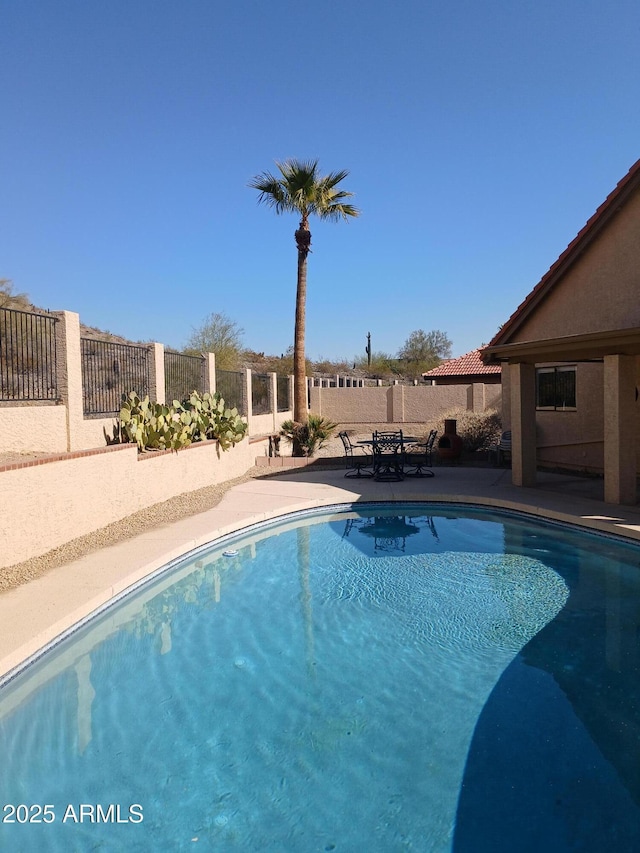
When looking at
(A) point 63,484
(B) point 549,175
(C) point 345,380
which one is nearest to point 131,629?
(A) point 63,484

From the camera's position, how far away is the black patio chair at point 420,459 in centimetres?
1617

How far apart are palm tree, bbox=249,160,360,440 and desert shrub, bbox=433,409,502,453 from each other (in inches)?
226

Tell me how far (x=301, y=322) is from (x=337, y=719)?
1855 centimetres

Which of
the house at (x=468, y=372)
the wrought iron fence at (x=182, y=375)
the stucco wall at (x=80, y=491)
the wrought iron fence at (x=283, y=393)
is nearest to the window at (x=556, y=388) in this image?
the house at (x=468, y=372)

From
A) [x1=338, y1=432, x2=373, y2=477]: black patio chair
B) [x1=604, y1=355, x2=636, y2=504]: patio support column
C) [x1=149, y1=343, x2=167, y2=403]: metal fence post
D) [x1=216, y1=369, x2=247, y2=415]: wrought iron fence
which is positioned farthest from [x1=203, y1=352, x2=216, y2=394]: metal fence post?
[x1=604, y1=355, x2=636, y2=504]: patio support column

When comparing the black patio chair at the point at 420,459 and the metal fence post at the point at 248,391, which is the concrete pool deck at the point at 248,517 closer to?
the black patio chair at the point at 420,459

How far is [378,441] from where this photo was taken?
15.8m

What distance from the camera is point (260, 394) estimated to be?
69.3ft

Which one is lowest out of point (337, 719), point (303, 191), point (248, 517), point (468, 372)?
point (337, 719)

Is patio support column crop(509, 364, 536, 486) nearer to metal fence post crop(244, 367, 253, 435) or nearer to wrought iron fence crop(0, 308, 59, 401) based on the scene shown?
metal fence post crop(244, 367, 253, 435)

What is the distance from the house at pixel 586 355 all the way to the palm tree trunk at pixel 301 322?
7603mm

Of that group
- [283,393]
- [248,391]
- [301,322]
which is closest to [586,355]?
[248,391]

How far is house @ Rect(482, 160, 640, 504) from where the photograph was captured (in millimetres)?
11195

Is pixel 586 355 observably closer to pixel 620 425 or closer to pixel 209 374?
pixel 620 425
